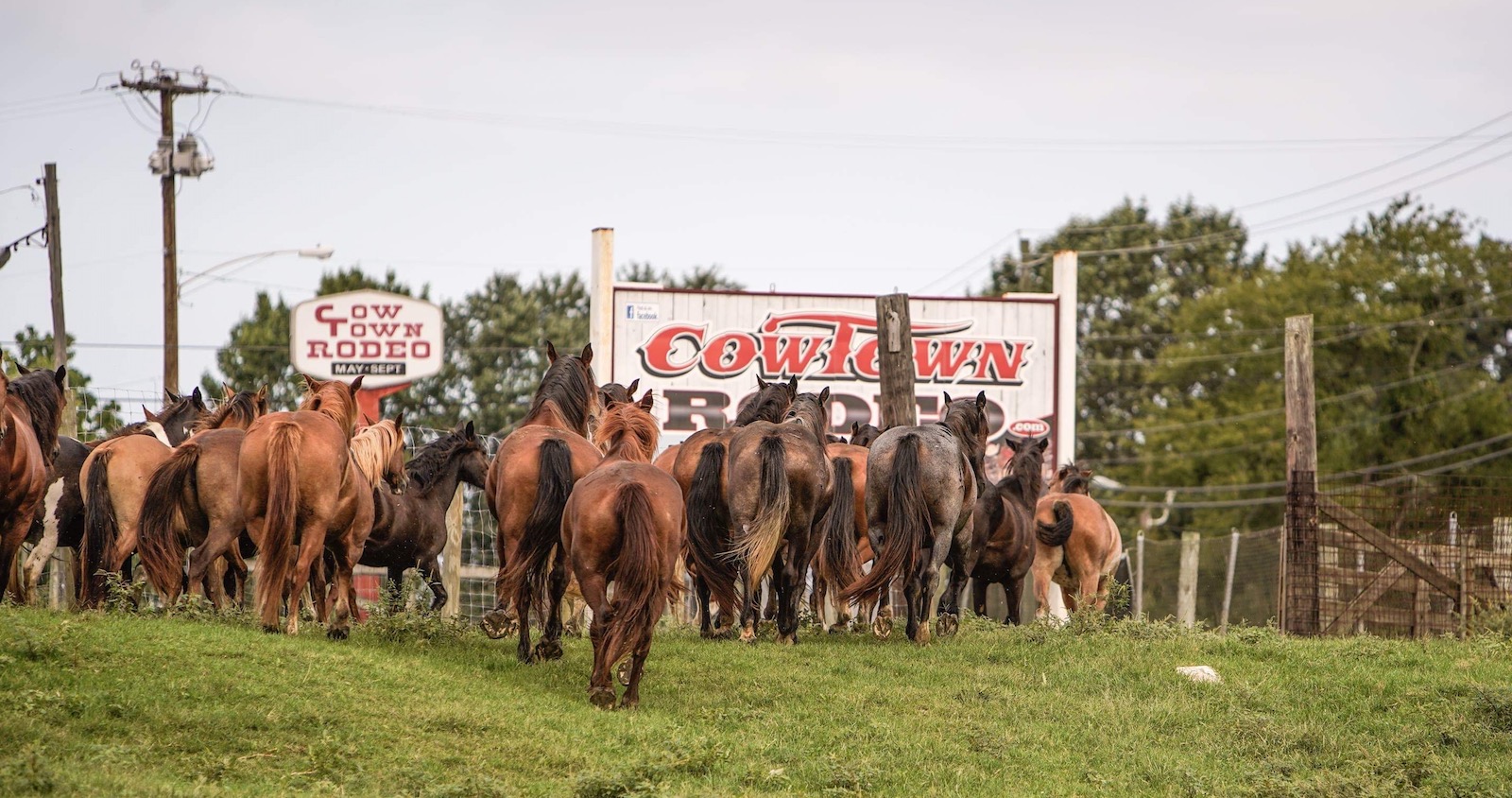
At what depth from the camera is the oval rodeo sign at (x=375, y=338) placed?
84.6 feet

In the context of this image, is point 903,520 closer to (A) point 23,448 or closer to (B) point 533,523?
(B) point 533,523

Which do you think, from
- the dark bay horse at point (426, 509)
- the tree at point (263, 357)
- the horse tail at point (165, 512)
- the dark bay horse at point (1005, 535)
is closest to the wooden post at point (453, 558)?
the dark bay horse at point (426, 509)

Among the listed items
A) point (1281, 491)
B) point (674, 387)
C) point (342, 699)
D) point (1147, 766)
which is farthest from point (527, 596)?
point (1281, 491)

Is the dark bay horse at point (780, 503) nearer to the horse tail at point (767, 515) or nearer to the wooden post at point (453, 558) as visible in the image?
the horse tail at point (767, 515)

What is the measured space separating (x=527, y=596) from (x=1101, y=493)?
44.6 metres

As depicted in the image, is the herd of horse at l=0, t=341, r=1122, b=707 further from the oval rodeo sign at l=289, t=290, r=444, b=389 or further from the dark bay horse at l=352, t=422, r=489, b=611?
the oval rodeo sign at l=289, t=290, r=444, b=389

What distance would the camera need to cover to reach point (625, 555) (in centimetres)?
952

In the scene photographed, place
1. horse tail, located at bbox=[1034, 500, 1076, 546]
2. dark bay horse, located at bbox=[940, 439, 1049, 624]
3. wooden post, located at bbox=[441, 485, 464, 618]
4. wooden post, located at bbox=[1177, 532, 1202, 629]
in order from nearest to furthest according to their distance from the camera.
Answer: dark bay horse, located at bbox=[940, 439, 1049, 624] < horse tail, located at bbox=[1034, 500, 1076, 546] < wooden post, located at bbox=[441, 485, 464, 618] < wooden post, located at bbox=[1177, 532, 1202, 629]

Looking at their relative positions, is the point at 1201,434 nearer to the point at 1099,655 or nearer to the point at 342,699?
the point at 1099,655

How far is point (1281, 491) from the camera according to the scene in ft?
A: 157

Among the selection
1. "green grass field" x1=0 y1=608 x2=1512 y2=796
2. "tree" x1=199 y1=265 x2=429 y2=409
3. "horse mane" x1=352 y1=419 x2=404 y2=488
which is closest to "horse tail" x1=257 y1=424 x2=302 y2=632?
"green grass field" x1=0 y1=608 x2=1512 y2=796

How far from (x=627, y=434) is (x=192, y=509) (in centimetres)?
352

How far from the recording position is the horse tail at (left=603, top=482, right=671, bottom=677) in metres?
9.50

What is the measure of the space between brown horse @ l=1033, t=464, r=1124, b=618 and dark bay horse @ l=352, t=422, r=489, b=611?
20.1ft
